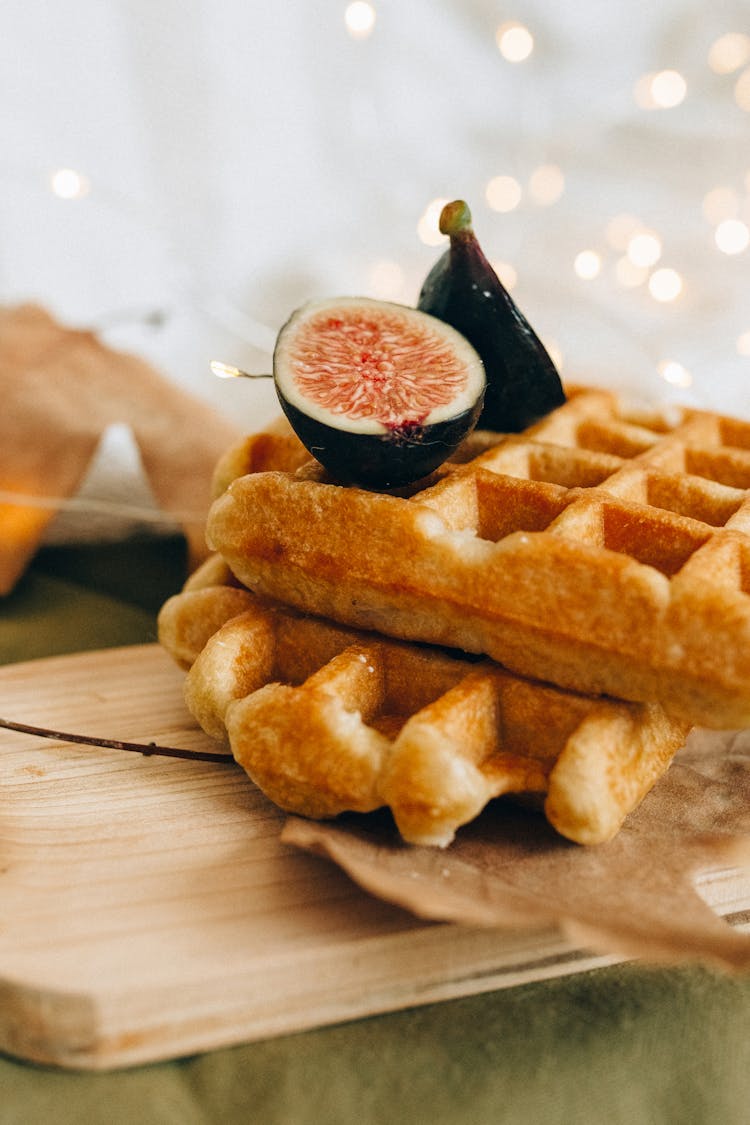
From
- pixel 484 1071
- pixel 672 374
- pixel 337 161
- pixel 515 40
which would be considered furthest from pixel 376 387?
pixel 337 161

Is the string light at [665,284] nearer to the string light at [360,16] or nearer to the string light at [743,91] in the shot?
the string light at [743,91]

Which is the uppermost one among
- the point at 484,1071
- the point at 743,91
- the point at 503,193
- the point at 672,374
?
the point at 743,91

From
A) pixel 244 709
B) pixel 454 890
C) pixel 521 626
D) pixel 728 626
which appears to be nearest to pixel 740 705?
pixel 728 626

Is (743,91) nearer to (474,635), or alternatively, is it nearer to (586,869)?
(474,635)

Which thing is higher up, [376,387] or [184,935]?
[376,387]

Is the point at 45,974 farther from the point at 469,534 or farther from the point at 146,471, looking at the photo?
the point at 146,471

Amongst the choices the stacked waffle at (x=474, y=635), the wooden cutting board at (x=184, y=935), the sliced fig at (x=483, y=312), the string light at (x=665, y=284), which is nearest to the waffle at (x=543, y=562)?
the stacked waffle at (x=474, y=635)

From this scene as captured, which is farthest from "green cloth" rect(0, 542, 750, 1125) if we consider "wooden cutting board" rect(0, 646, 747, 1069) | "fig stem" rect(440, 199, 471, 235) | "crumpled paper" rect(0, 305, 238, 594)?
"crumpled paper" rect(0, 305, 238, 594)

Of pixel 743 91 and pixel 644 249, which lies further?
pixel 644 249
